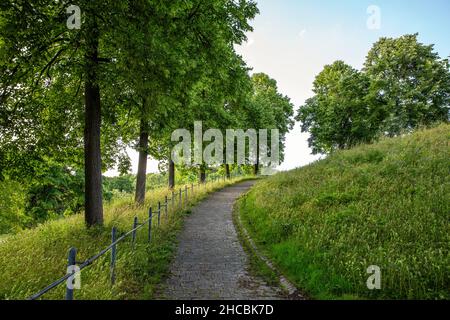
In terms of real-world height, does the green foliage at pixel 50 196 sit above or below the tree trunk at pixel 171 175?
below

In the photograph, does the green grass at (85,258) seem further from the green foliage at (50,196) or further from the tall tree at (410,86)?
the tall tree at (410,86)

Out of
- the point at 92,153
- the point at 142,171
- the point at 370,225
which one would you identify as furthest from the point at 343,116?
the point at 92,153

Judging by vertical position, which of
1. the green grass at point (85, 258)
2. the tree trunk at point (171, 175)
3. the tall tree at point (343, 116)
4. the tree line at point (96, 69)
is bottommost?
the green grass at point (85, 258)

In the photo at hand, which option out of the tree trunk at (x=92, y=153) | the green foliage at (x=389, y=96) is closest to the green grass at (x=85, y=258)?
the tree trunk at (x=92, y=153)

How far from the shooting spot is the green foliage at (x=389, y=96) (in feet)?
90.7

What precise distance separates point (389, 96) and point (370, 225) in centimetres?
2449

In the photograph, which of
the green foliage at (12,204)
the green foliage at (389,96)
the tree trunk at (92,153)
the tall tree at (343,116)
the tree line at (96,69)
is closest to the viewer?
the tree line at (96,69)

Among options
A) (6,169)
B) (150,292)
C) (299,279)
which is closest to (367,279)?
(299,279)

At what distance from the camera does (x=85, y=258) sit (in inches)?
315

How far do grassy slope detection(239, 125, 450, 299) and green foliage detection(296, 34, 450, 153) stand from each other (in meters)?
11.9

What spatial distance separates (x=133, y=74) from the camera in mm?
8609

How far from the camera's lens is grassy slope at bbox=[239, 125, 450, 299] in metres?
6.40

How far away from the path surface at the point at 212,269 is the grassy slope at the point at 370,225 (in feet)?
3.33

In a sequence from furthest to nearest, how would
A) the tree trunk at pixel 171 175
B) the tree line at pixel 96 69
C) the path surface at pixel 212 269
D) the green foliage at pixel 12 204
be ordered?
1. the tree trunk at pixel 171 175
2. the green foliage at pixel 12 204
3. the tree line at pixel 96 69
4. the path surface at pixel 212 269
